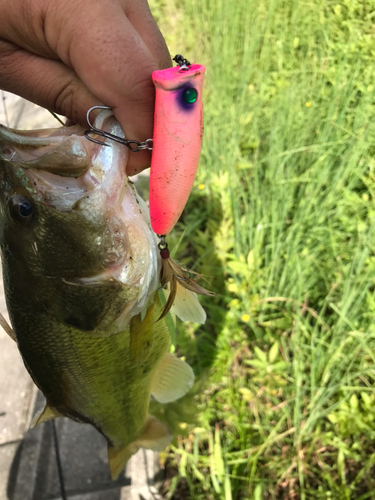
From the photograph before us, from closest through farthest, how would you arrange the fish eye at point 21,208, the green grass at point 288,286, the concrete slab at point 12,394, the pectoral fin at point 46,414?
1. the fish eye at point 21,208
2. the pectoral fin at point 46,414
3. the green grass at point 288,286
4. the concrete slab at point 12,394

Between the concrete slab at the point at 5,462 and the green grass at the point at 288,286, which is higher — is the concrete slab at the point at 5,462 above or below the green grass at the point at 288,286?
below

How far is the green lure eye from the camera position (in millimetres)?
731

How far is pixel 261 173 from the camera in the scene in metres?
2.49

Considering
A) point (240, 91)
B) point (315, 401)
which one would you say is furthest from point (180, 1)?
point (315, 401)

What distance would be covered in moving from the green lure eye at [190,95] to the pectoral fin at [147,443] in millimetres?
1417

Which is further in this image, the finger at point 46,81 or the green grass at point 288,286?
the green grass at point 288,286

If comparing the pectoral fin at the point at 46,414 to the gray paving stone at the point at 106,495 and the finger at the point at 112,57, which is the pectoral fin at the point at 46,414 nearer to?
the gray paving stone at the point at 106,495

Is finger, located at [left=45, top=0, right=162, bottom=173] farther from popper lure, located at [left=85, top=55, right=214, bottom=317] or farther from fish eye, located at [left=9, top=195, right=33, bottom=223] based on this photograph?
fish eye, located at [left=9, top=195, right=33, bottom=223]

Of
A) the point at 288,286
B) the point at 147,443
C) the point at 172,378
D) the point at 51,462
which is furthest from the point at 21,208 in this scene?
the point at 51,462

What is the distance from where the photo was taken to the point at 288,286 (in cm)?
211

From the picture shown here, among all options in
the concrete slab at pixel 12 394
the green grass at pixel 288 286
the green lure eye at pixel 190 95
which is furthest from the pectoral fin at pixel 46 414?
the green lure eye at pixel 190 95

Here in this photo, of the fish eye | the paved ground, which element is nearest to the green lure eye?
the fish eye

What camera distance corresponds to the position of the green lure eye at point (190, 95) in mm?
731

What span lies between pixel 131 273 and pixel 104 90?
1.58ft
